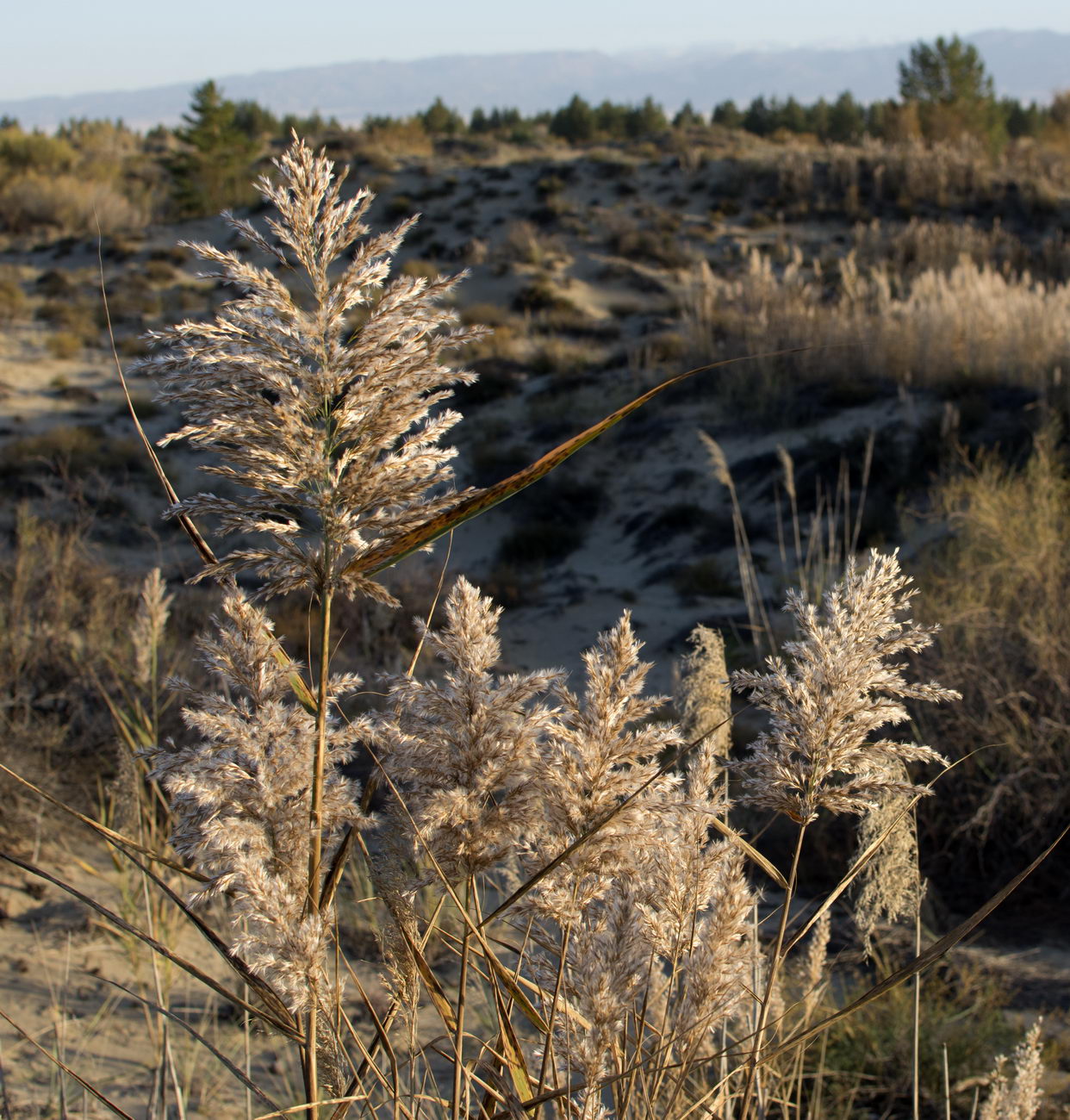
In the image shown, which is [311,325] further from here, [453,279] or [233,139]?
[233,139]

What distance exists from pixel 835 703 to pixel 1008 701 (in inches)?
150

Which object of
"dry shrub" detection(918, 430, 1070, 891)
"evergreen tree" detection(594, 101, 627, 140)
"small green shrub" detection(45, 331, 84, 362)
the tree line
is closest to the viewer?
"dry shrub" detection(918, 430, 1070, 891)

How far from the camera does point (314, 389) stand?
0.83 meters

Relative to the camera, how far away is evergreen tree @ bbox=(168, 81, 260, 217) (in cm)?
2798

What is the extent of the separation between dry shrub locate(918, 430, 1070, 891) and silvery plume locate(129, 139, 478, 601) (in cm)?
330

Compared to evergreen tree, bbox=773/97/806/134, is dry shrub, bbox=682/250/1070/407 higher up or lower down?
lower down

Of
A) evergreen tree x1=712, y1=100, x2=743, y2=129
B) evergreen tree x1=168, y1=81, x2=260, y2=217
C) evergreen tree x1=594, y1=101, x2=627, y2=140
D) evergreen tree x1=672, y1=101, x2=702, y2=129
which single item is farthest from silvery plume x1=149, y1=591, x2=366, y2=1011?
evergreen tree x1=712, y1=100, x2=743, y2=129

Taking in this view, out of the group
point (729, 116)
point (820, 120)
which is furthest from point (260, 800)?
point (729, 116)

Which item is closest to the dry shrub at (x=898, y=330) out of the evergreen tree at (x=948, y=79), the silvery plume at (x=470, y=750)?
the silvery plume at (x=470, y=750)

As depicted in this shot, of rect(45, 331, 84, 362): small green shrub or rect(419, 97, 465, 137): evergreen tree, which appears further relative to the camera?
A: rect(419, 97, 465, 137): evergreen tree

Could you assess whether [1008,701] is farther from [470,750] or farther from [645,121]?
[645,121]

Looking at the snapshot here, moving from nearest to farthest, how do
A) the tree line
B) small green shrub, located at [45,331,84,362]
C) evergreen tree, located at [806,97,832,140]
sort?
small green shrub, located at [45,331,84,362]
the tree line
evergreen tree, located at [806,97,832,140]

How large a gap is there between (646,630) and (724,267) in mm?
15330

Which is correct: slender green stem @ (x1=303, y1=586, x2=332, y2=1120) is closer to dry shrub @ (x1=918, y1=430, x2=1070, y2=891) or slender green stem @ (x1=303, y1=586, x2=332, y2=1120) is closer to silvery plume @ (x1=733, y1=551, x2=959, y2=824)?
silvery plume @ (x1=733, y1=551, x2=959, y2=824)
